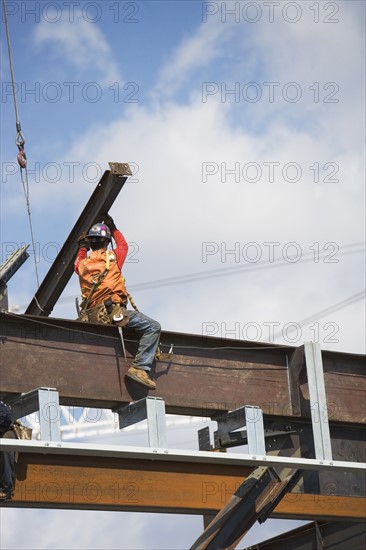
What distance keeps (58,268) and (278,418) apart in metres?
3.05

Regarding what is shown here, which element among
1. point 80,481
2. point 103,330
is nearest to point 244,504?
point 80,481

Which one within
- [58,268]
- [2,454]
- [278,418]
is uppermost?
[58,268]

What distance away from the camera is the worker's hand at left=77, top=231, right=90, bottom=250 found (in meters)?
12.7

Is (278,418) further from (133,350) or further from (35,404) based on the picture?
(35,404)

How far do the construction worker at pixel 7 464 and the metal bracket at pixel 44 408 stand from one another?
0.30 metres

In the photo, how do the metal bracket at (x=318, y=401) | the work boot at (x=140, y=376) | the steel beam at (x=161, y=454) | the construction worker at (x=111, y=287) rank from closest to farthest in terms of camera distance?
the steel beam at (x=161, y=454), the work boot at (x=140, y=376), the construction worker at (x=111, y=287), the metal bracket at (x=318, y=401)

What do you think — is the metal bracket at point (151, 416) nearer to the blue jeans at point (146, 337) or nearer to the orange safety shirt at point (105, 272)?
the blue jeans at point (146, 337)

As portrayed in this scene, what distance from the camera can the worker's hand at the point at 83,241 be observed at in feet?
41.8

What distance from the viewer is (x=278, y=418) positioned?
12.9 metres

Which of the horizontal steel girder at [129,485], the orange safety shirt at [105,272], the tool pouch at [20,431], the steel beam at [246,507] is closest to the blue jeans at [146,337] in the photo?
the orange safety shirt at [105,272]

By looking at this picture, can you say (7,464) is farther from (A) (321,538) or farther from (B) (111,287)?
(A) (321,538)

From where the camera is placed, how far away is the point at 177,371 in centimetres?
1234

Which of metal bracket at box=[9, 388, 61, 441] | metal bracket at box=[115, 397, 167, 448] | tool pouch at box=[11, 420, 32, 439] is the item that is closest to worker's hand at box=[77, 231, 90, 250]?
metal bracket at box=[115, 397, 167, 448]

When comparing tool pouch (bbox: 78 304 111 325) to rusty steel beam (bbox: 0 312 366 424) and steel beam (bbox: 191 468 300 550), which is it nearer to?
rusty steel beam (bbox: 0 312 366 424)
